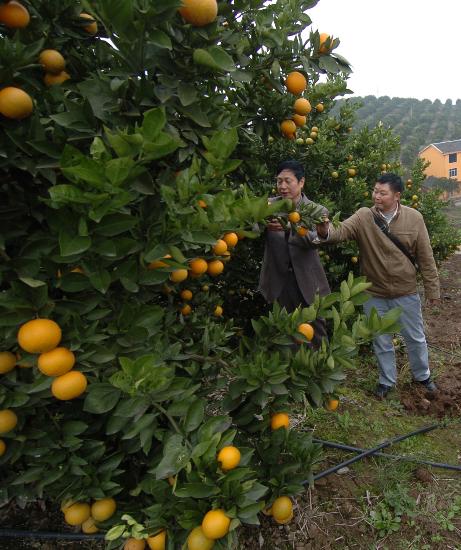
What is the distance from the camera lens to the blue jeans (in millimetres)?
3082

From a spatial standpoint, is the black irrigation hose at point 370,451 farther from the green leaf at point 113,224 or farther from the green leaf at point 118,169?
the green leaf at point 118,169

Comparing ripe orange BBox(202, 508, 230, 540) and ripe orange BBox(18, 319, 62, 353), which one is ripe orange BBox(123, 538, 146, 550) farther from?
ripe orange BBox(18, 319, 62, 353)

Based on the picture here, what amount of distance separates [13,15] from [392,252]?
2677mm

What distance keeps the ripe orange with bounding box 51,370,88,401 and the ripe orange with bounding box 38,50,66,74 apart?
2.82 feet

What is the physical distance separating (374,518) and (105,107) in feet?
7.32

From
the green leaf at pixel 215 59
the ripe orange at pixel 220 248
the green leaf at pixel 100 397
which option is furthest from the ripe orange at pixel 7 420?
the green leaf at pixel 215 59

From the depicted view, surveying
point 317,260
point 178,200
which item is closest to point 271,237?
point 317,260

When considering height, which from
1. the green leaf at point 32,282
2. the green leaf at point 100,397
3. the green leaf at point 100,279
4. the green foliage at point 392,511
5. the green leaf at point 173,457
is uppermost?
the green leaf at point 32,282

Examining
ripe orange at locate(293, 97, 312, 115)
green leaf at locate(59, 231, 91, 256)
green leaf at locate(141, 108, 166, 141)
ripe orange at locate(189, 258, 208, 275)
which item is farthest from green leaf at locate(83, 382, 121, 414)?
ripe orange at locate(293, 97, 312, 115)

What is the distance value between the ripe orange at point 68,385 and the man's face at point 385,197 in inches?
98.4

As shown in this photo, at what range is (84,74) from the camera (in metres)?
1.29

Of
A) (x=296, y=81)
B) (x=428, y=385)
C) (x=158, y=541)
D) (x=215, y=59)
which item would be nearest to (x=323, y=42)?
(x=296, y=81)

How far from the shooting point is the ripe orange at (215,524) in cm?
96

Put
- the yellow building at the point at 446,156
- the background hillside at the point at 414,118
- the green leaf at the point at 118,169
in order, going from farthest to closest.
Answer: the background hillside at the point at 414,118 < the yellow building at the point at 446,156 < the green leaf at the point at 118,169
